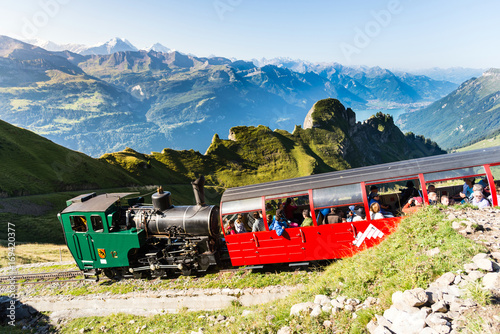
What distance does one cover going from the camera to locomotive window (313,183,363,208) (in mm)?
11211

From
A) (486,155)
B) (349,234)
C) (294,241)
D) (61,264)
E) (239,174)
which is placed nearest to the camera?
(486,155)

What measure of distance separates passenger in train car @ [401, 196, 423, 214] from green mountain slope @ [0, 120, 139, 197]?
65.7 m

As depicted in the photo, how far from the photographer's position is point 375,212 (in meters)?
11.2

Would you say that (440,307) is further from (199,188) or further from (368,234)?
(199,188)

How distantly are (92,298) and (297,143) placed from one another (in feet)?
402

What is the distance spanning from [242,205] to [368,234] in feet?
18.5

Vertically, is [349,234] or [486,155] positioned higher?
[486,155]

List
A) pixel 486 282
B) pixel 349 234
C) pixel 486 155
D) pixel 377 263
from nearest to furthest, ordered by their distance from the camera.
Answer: pixel 486 282 < pixel 377 263 < pixel 486 155 < pixel 349 234

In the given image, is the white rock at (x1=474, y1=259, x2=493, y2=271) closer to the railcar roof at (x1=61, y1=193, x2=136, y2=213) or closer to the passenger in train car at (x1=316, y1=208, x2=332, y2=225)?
the passenger in train car at (x1=316, y1=208, x2=332, y2=225)

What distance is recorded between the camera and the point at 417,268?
681 centimetres

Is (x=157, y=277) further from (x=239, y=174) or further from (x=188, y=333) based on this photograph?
(x=239, y=174)

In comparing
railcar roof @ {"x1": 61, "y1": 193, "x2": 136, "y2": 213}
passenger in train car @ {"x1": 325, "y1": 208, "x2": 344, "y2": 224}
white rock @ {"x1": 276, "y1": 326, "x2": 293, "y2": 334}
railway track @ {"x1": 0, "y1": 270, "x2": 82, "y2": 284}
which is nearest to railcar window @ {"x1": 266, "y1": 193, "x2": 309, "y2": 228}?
passenger in train car @ {"x1": 325, "y1": 208, "x2": 344, "y2": 224}

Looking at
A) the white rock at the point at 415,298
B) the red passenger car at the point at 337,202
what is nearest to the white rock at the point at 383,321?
the white rock at the point at 415,298

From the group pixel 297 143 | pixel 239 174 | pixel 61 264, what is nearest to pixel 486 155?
pixel 61 264
